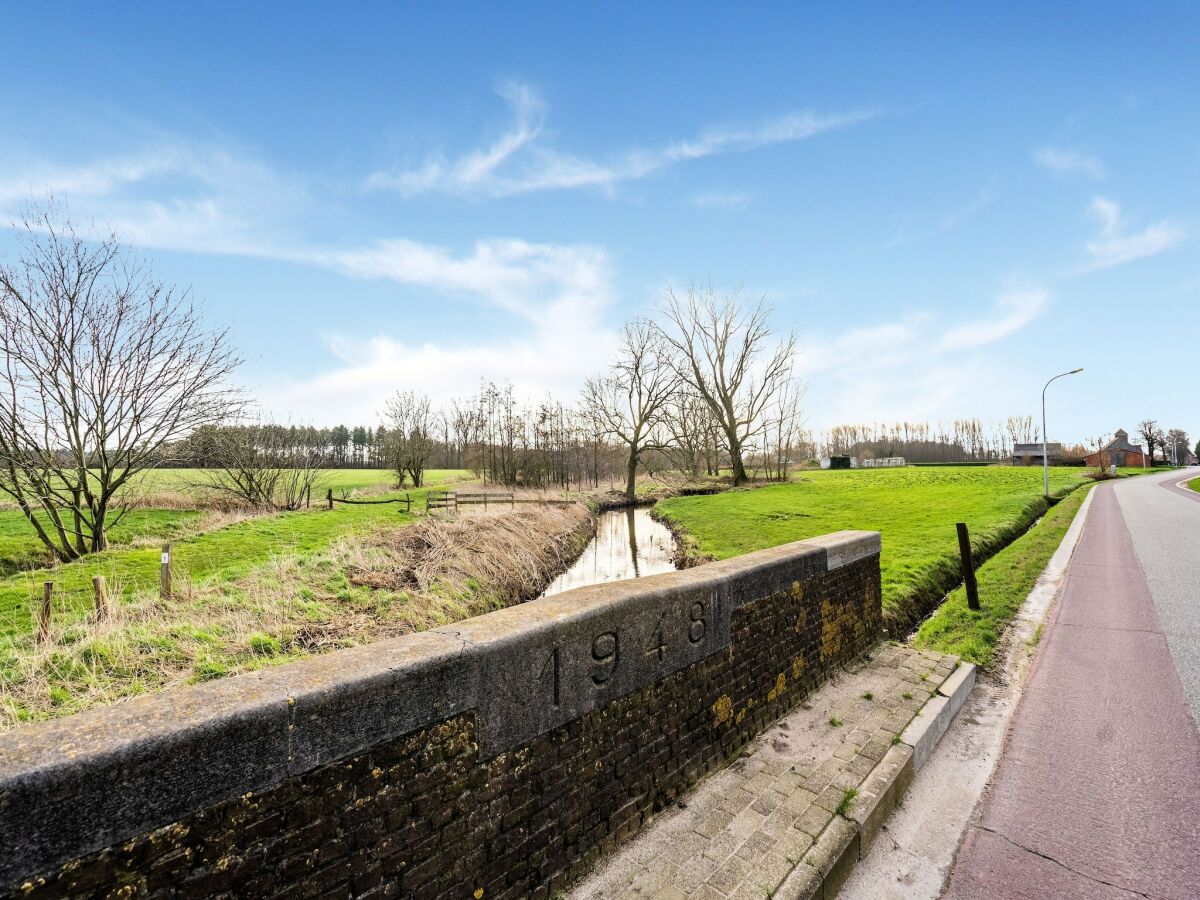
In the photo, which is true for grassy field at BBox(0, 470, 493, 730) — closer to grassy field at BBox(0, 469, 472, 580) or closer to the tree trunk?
grassy field at BBox(0, 469, 472, 580)

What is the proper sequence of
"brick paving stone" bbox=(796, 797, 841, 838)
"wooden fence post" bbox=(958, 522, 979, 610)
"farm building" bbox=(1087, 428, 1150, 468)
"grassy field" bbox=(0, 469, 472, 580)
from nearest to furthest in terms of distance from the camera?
"brick paving stone" bbox=(796, 797, 841, 838)
"wooden fence post" bbox=(958, 522, 979, 610)
"grassy field" bbox=(0, 469, 472, 580)
"farm building" bbox=(1087, 428, 1150, 468)

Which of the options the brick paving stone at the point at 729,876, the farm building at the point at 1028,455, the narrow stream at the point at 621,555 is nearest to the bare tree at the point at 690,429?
the narrow stream at the point at 621,555

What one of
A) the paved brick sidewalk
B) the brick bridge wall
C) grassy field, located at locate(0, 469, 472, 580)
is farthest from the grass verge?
grassy field, located at locate(0, 469, 472, 580)

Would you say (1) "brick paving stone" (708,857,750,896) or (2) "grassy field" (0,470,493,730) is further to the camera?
(2) "grassy field" (0,470,493,730)

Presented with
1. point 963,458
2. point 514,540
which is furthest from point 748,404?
point 963,458

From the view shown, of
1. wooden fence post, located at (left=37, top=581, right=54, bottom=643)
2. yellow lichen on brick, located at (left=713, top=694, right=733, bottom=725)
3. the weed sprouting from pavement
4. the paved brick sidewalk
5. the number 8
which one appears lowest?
the paved brick sidewalk

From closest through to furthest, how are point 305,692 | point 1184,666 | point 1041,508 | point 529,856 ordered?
point 305,692 < point 529,856 < point 1184,666 < point 1041,508

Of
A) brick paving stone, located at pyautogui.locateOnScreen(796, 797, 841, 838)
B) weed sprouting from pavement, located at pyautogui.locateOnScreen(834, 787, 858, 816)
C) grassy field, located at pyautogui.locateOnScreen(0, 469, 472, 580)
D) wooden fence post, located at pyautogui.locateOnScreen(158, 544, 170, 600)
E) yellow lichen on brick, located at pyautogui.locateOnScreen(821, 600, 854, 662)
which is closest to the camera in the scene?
brick paving stone, located at pyautogui.locateOnScreen(796, 797, 841, 838)

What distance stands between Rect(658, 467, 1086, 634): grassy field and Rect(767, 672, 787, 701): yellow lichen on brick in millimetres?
3493

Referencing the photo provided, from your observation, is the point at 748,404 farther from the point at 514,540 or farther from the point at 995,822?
the point at 995,822

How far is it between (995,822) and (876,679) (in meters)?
1.76

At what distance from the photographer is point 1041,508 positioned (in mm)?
21406

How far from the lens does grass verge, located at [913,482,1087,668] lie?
6355mm

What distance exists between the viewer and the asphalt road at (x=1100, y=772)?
296 cm
